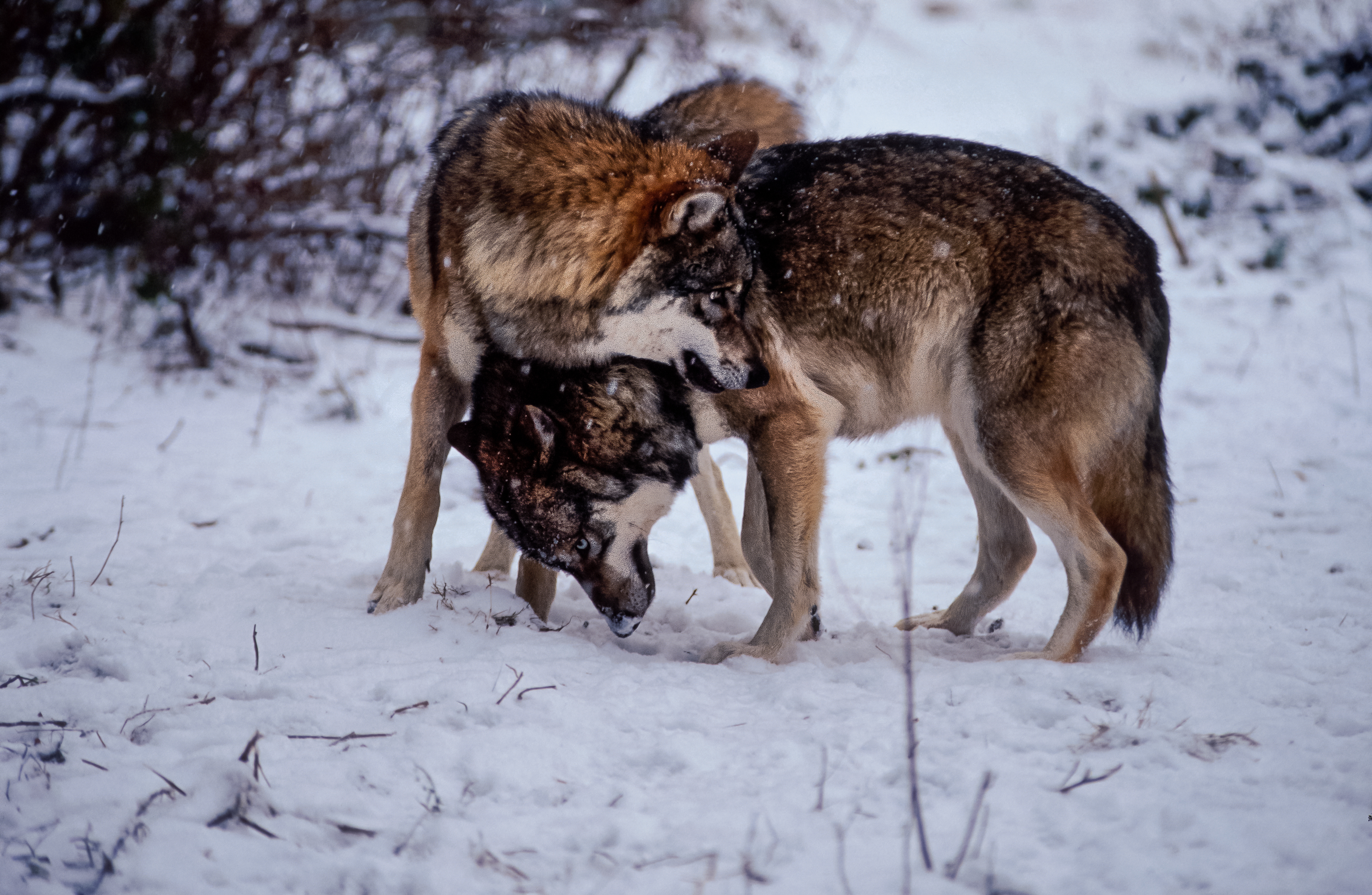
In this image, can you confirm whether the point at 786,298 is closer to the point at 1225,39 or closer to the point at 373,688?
the point at 373,688

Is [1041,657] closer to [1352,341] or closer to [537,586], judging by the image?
[537,586]

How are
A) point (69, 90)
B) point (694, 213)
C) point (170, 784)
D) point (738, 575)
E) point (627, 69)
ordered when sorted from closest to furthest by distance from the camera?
point (170, 784) < point (694, 213) < point (738, 575) < point (69, 90) < point (627, 69)

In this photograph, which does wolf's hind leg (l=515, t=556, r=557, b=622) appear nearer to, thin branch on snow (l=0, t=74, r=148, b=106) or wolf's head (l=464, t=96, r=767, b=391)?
wolf's head (l=464, t=96, r=767, b=391)

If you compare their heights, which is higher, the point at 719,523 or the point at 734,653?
the point at 719,523

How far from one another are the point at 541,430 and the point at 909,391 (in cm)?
144

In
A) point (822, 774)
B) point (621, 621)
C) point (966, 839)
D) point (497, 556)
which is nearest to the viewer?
point (966, 839)

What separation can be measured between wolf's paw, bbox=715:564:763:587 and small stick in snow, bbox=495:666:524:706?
1934 mm

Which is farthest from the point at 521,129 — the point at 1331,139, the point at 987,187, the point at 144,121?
the point at 1331,139

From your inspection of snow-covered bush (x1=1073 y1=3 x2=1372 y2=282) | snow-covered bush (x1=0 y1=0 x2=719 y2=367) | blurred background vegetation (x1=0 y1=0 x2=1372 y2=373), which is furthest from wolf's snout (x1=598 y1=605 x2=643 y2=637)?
snow-covered bush (x1=1073 y1=3 x2=1372 y2=282)

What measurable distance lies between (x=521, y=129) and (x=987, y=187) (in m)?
1.78

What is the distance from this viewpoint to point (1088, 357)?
3057mm

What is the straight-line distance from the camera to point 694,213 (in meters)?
3.04

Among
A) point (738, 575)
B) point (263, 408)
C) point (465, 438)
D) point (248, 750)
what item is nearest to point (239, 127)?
point (263, 408)

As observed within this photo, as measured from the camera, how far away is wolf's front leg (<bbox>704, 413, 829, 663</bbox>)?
321 cm
